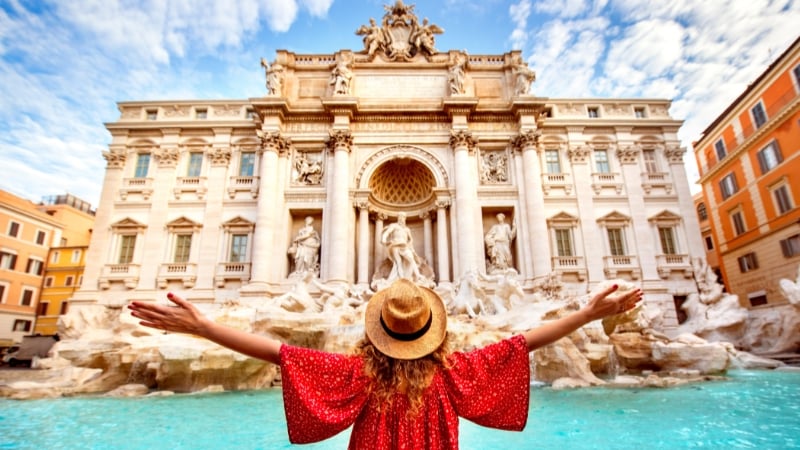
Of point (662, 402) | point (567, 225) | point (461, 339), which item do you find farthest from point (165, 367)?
point (567, 225)

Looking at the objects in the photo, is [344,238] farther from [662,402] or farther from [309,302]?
[662,402]

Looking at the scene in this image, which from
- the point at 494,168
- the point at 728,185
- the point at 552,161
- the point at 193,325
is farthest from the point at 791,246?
the point at 193,325

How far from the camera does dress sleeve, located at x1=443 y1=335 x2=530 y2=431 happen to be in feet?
5.73

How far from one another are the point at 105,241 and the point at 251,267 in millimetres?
6813

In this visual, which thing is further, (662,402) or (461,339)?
(461,339)

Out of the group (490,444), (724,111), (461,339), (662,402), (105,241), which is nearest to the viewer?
(490,444)

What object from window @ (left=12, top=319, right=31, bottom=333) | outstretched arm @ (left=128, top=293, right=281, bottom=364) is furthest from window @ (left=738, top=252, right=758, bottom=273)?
window @ (left=12, top=319, right=31, bottom=333)

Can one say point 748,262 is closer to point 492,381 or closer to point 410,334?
point 492,381

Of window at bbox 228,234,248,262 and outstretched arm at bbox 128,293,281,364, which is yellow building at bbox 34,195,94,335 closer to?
window at bbox 228,234,248,262

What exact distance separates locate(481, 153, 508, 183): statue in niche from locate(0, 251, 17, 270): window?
1127 inches

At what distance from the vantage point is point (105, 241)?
17.1m

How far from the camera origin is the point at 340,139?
56.3 ft

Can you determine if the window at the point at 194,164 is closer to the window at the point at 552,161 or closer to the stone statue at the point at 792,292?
the window at the point at 552,161

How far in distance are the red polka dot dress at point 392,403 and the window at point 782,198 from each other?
23.0 metres
